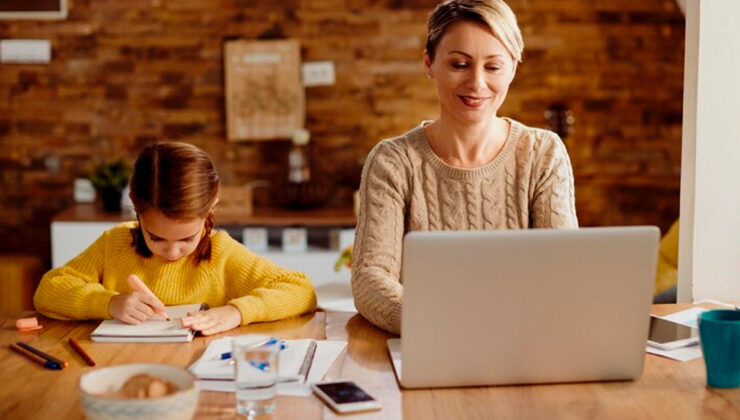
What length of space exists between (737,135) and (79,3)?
337 cm

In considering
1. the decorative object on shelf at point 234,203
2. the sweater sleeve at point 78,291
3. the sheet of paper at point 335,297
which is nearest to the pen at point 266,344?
the sweater sleeve at point 78,291

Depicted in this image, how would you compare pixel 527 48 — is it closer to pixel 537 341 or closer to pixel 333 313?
pixel 333 313

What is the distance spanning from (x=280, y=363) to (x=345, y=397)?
176mm

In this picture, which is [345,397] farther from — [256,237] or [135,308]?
[256,237]

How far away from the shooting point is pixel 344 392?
4.57 ft

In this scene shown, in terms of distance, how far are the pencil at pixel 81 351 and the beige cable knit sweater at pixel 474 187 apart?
1.96ft

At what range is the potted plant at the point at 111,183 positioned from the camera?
4355 millimetres

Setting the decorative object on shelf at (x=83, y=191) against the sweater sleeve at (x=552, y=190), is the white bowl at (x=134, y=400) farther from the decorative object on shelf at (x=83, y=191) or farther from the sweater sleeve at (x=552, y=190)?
the decorative object on shelf at (x=83, y=191)

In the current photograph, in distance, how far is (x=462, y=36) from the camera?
1900 millimetres

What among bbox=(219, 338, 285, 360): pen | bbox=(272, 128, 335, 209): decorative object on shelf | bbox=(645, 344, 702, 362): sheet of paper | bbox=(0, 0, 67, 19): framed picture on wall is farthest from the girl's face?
bbox=(0, 0, 67, 19): framed picture on wall

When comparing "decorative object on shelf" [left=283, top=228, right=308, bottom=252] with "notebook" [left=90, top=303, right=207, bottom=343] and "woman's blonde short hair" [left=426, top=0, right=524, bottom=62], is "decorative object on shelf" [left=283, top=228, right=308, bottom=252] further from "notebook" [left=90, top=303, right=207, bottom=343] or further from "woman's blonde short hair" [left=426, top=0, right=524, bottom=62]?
"notebook" [left=90, top=303, right=207, bottom=343]

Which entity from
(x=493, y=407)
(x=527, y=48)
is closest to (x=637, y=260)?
(x=493, y=407)

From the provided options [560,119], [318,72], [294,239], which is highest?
[318,72]

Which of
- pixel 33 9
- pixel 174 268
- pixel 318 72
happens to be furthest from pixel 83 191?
A: pixel 174 268
